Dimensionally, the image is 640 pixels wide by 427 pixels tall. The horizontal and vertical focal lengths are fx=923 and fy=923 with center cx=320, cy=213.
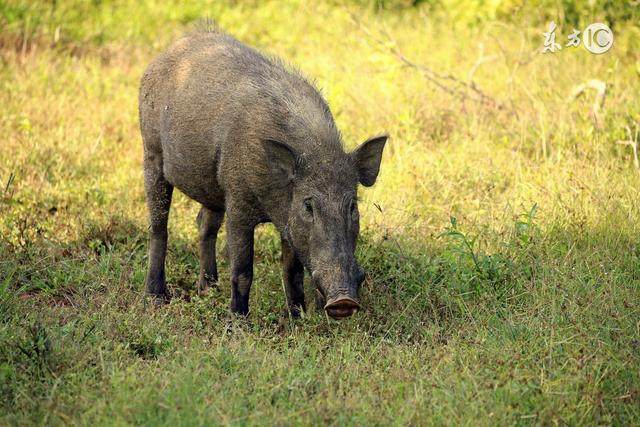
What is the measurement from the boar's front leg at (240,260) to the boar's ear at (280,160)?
17.5 inches

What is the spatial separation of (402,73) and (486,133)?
65.7 inches

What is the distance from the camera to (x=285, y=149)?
5.04 m

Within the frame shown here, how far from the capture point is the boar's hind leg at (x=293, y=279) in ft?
18.4

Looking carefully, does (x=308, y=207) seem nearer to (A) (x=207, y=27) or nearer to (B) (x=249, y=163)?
(B) (x=249, y=163)

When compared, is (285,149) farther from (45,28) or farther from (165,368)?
(45,28)

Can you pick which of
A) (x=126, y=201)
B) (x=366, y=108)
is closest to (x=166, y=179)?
(x=126, y=201)

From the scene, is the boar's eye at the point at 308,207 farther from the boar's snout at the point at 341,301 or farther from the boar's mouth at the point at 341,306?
the boar's mouth at the point at 341,306

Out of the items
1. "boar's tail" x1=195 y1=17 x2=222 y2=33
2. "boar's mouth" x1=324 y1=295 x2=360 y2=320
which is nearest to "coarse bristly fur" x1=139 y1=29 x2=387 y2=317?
"boar's mouth" x1=324 y1=295 x2=360 y2=320

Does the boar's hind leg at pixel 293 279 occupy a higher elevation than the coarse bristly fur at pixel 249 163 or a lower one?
lower

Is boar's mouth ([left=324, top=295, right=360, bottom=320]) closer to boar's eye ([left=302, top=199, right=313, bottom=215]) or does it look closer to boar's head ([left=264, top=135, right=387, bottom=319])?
boar's head ([left=264, top=135, right=387, bottom=319])

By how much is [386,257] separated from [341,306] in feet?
4.56

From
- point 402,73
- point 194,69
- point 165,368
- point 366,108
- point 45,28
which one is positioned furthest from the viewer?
point 45,28

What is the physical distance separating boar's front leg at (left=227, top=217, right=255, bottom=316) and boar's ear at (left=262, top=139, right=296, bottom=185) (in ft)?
1.46

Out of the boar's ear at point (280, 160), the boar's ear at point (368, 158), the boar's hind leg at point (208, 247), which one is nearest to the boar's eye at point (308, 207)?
the boar's ear at point (280, 160)
